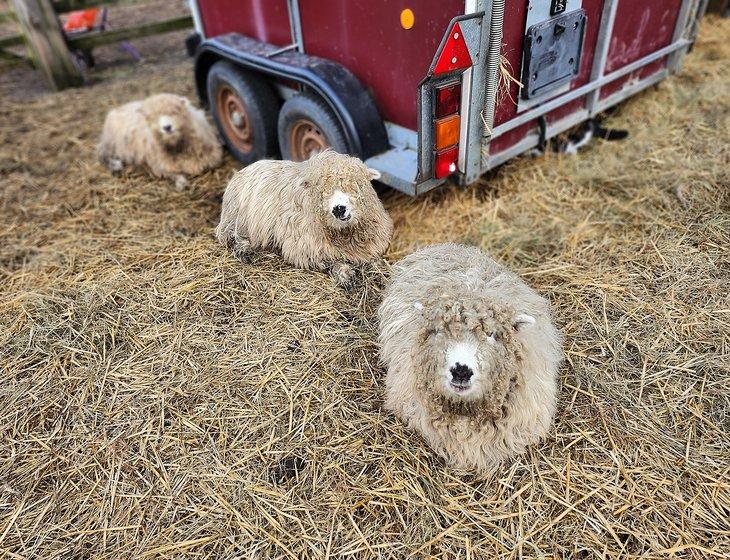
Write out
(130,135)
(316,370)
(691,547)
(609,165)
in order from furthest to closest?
(130,135) → (609,165) → (316,370) → (691,547)

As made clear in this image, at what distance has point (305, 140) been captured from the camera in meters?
4.73

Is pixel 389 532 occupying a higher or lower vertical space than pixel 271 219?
lower

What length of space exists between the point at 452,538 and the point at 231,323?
202cm

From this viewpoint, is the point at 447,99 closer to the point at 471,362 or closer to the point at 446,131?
the point at 446,131

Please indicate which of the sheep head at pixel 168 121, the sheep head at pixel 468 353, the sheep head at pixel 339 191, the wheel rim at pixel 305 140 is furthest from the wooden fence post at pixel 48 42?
the sheep head at pixel 468 353

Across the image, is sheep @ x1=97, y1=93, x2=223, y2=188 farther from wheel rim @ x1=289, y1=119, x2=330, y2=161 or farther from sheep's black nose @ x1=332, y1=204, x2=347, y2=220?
sheep's black nose @ x1=332, y1=204, x2=347, y2=220

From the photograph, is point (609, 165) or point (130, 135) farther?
point (130, 135)

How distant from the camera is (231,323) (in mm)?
3588

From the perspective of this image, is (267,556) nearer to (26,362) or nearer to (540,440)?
(540,440)

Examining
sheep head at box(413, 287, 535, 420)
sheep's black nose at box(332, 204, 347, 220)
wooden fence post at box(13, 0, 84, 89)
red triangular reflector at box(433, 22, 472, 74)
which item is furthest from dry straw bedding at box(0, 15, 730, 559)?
wooden fence post at box(13, 0, 84, 89)

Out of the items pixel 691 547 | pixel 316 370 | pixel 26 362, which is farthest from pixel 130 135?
pixel 691 547

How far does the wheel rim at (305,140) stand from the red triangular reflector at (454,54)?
4.66ft

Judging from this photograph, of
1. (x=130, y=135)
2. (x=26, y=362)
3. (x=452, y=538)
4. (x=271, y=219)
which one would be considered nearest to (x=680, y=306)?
(x=452, y=538)

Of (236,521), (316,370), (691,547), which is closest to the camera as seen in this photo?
(691,547)
